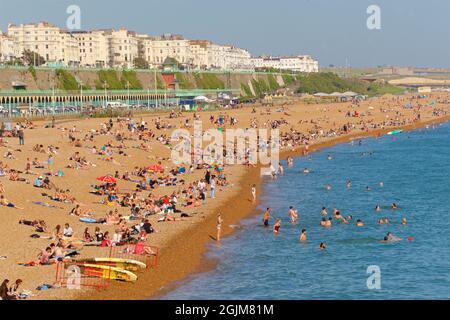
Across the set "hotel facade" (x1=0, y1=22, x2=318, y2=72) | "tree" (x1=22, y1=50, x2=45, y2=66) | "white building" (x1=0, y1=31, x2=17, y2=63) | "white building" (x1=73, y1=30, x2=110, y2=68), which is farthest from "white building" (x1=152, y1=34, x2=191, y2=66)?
"tree" (x1=22, y1=50, x2=45, y2=66)

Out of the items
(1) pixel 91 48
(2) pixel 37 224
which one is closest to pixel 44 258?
(2) pixel 37 224

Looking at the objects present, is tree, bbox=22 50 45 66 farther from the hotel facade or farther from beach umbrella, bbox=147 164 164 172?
beach umbrella, bbox=147 164 164 172

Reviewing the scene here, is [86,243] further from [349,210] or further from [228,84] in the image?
[228,84]

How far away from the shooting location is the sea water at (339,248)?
21.6m

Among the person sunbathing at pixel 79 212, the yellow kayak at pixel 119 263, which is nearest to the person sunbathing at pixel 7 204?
the person sunbathing at pixel 79 212

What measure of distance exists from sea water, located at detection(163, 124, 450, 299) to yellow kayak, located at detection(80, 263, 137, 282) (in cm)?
135

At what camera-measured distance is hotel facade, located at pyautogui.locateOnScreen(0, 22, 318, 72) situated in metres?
138

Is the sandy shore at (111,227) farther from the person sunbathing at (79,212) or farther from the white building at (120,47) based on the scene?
the white building at (120,47)

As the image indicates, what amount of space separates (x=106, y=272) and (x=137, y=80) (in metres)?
90.2

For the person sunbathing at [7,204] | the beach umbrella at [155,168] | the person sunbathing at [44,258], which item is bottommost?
the person sunbathing at [44,258]

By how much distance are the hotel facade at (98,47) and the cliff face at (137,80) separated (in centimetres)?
1282

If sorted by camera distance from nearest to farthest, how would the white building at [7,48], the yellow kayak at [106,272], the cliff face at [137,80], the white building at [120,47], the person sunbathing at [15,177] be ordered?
the yellow kayak at [106,272], the person sunbathing at [15,177], the cliff face at [137,80], the white building at [7,48], the white building at [120,47]

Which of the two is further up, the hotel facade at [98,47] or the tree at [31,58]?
the hotel facade at [98,47]
